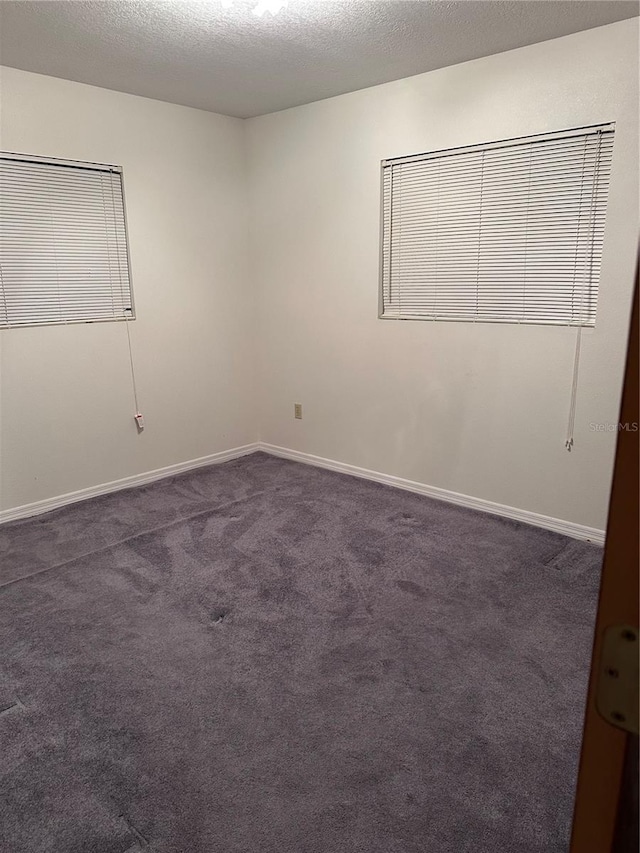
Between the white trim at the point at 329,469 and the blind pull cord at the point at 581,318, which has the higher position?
the blind pull cord at the point at 581,318

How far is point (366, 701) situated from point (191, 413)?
9.10ft

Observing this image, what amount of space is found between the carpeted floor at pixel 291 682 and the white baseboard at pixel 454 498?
0.09 meters

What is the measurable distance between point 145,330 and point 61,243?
73cm

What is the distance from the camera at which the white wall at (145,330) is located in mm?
3457

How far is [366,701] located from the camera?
2037mm

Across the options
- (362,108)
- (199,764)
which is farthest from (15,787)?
(362,108)

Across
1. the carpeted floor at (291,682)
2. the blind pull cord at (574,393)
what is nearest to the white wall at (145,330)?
the carpeted floor at (291,682)

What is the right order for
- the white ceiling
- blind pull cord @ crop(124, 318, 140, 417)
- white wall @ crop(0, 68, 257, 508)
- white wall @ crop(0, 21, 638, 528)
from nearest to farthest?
the white ceiling
white wall @ crop(0, 21, 638, 528)
white wall @ crop(0, 68, 257, 508)
blind pull cord @ crop(124, 318, 140, 417)

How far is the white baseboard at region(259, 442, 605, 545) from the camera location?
3.22 metres

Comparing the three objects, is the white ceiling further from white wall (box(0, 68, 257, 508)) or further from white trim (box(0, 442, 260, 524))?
white trim (box(0, 442, 260, 524))

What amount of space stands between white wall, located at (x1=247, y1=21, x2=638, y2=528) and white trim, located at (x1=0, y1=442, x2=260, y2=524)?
36 cm

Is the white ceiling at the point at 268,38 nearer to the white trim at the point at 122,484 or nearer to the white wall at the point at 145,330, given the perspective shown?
the white wall at the point at 145,330

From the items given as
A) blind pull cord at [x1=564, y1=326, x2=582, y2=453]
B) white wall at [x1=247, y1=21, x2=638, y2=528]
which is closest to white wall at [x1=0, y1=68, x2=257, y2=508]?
white wall at [x1=247, y1=21, x2=638, y2=528]

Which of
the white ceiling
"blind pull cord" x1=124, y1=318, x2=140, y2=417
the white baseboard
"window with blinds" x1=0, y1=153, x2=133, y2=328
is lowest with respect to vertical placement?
the white baseboard
